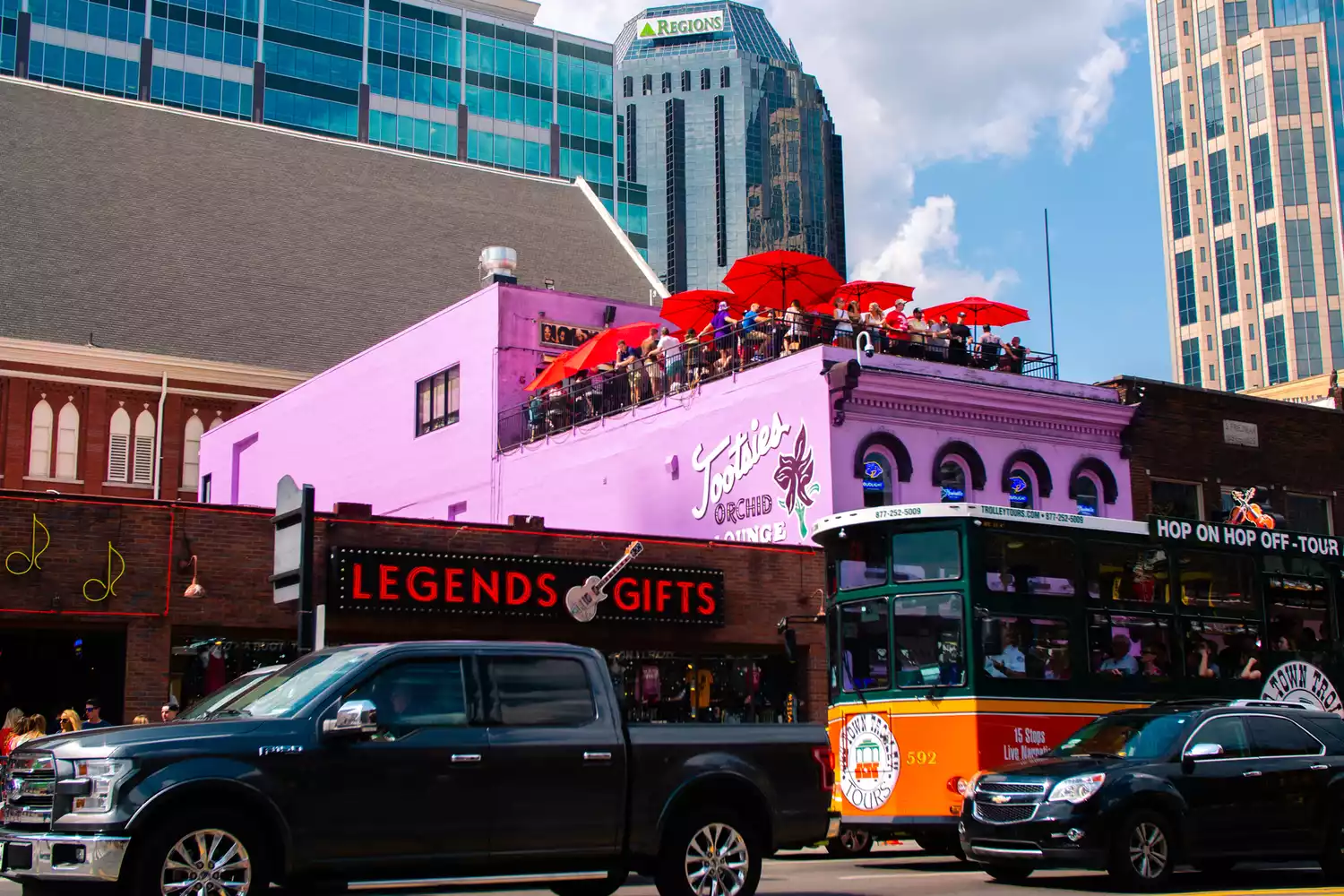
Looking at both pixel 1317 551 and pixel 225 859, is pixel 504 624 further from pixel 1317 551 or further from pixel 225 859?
pixel 225 859

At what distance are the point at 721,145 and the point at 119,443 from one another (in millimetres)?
148365

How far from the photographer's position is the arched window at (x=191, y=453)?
48.6 metres

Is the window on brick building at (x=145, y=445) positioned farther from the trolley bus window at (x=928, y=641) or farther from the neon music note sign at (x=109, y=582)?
the trolley bus window at (x=928, y=641)

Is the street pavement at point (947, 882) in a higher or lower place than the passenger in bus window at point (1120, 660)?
lower

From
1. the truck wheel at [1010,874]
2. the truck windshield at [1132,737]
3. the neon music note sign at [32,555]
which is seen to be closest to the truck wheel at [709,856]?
the truck wheel at [1010,874]

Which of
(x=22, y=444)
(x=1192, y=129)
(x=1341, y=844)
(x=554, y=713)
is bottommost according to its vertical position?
(x=1341, y=844)

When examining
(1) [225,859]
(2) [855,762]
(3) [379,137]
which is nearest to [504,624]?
(2) [855,762]

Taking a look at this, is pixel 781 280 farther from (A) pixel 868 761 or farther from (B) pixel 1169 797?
(B) pixel 1169 797

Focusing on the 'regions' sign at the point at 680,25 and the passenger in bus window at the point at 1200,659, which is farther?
the 'regions' sign at the point at 680,25

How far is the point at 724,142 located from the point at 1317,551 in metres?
174

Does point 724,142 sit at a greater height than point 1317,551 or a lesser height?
greater

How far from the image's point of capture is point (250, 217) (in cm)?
5338

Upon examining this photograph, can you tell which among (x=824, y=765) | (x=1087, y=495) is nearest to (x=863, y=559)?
(x=824, y=765)

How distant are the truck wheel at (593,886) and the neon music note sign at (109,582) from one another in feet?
40.7
